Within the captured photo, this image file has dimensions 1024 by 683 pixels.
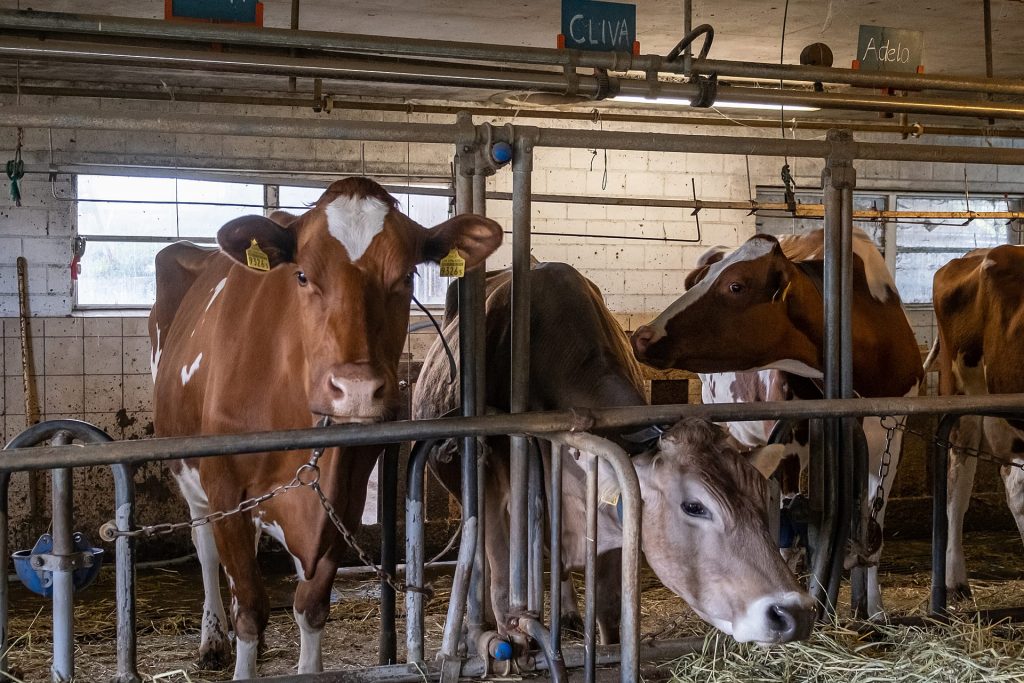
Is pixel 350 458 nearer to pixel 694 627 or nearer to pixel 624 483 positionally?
pixel 624 483

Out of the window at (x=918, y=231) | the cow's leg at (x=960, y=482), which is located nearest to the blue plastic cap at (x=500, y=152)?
the cow's leg at (x=960, y=482)

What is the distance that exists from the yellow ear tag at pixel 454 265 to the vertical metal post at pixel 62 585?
1132mm

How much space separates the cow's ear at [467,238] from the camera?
297cm

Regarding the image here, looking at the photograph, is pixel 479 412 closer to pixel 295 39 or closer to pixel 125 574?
pixel 125 574

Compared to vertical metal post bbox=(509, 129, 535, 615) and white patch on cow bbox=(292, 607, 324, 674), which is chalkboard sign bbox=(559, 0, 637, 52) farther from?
white patch on cow bbox=(292, 607, 324, 674)

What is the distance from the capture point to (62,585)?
256cm

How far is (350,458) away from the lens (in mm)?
3340

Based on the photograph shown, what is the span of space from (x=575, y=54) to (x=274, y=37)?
1.12m

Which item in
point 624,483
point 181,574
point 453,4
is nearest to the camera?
point 624,483

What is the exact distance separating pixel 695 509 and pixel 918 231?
8585 millimetres

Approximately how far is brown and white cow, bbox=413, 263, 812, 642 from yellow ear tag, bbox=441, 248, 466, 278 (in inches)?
24.8

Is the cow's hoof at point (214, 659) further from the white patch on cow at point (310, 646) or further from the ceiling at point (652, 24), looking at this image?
the ceiling at point (652, 24)

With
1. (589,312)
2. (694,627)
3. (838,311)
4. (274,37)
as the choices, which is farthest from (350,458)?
(694,627)

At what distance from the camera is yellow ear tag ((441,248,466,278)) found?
2.95m
